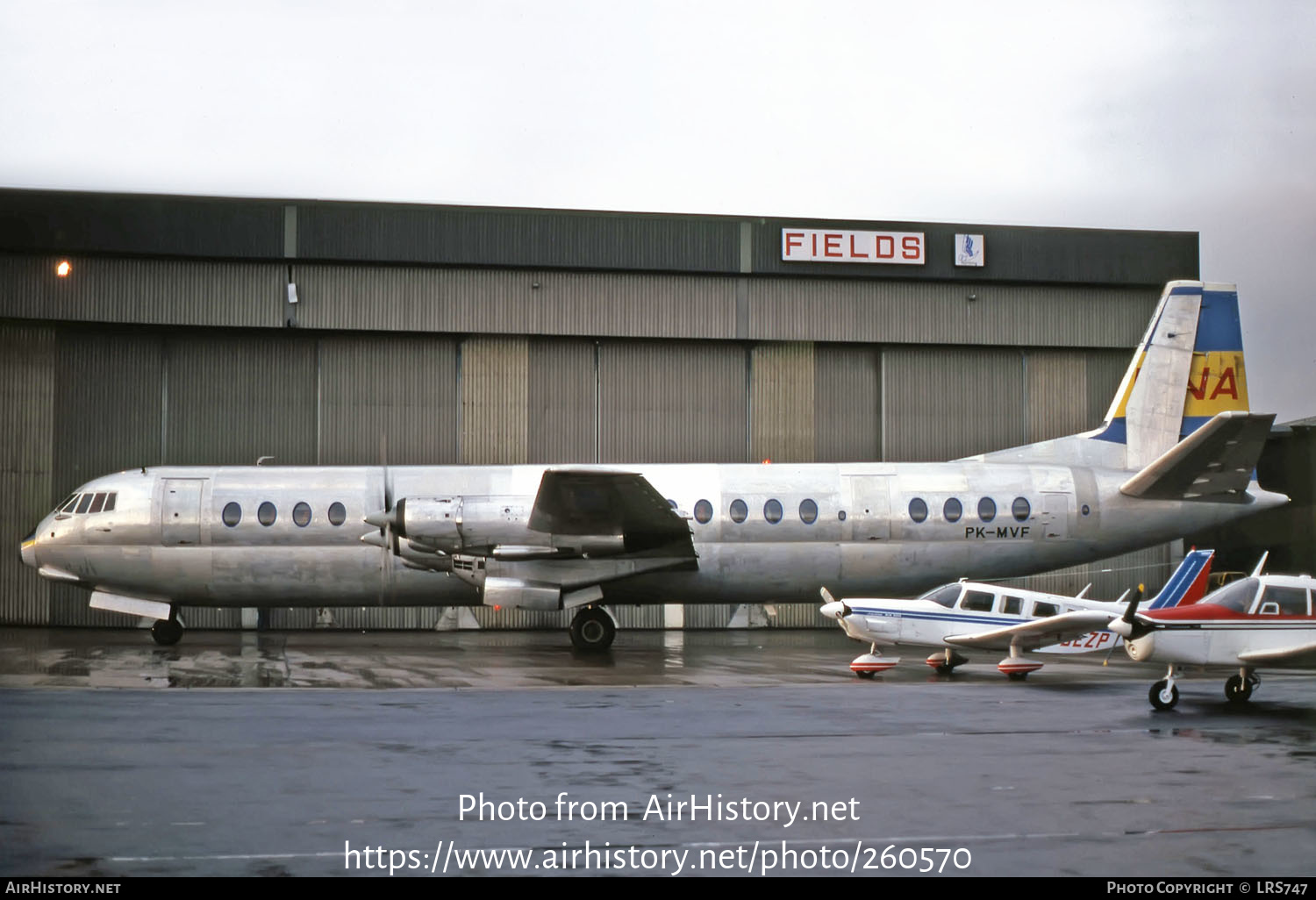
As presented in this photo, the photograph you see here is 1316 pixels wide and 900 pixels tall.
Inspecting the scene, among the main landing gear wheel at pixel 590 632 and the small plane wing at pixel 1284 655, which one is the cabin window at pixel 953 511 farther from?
the small plane wing at pixel 1284 655

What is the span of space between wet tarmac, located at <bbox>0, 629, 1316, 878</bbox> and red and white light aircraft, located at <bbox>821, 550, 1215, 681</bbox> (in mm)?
650

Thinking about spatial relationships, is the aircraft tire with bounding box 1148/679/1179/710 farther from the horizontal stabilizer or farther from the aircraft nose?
the aircraft nose

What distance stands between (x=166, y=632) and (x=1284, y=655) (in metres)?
20.1

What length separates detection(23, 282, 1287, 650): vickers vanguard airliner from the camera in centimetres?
2411

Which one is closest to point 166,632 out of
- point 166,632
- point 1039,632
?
point 166,632

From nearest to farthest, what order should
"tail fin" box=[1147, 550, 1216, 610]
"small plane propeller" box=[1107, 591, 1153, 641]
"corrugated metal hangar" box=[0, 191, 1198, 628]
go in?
"small plane propeller" box=[1107, 591, 1153, 641], "tail fin" box=[1147, 550, 1216, 610], "corrugated metal hangar" box=[0, 191, 1198, 628]

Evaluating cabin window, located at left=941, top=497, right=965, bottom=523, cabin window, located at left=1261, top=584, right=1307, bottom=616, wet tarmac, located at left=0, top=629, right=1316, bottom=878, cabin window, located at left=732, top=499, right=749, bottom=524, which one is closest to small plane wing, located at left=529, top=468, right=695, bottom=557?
cabin window, located at left=732, top=499, right=749, bottom=524

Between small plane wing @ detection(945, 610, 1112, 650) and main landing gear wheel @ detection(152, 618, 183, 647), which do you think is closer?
small plane wing @ detection(945, 610, 1112, 650)

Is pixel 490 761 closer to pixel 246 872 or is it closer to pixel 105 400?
pixel 246 872

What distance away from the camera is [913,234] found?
3369 centimetres

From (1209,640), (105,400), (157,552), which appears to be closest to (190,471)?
(157,552)

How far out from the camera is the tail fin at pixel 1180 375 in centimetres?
2577

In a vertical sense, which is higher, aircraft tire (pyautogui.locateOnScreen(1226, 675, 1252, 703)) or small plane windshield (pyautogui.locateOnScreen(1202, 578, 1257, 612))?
small plane windshield (pyautogui.locateOnScreen(1202, 578, 1257, 612))

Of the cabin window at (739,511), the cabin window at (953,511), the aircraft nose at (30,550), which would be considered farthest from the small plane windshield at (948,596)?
→ the aircraft nose at (30,550)
